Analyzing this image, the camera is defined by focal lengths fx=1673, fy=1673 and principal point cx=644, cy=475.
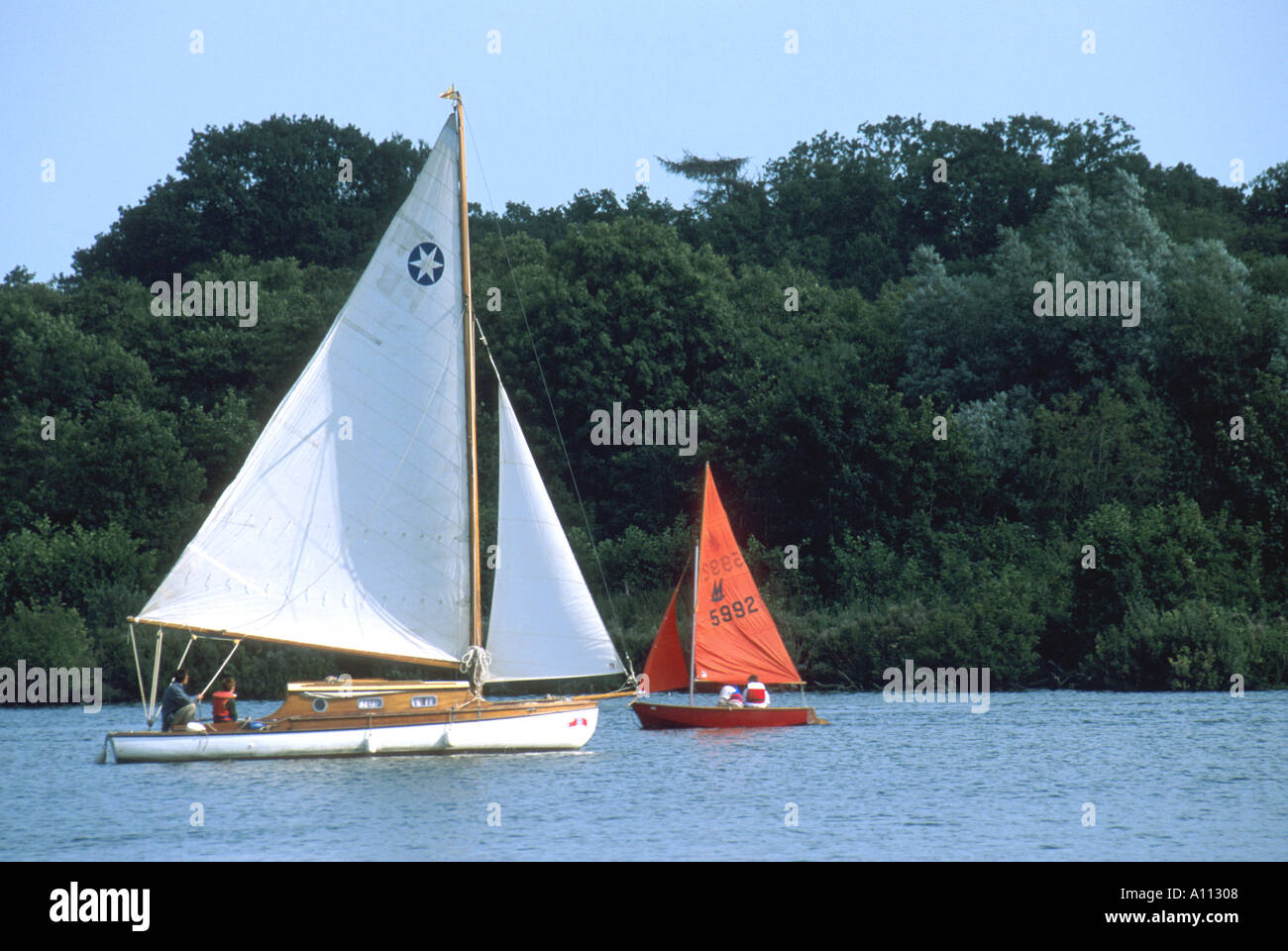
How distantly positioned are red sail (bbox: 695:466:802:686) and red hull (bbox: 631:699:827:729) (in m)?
0.89

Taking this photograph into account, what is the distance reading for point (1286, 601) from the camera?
54.6 m

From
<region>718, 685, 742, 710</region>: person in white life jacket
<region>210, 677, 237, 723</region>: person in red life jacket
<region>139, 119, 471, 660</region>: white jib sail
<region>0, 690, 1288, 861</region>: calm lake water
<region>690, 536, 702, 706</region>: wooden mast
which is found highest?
<region>139, 119, 471, 660</region>: white jib sail

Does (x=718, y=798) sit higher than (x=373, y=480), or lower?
lower

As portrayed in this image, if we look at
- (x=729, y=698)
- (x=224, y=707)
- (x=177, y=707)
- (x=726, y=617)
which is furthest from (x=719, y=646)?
(x=177, y=707)

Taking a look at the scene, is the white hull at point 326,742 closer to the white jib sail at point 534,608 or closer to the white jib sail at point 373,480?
the white jib sail at point 534,608

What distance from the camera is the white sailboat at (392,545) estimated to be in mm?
34062

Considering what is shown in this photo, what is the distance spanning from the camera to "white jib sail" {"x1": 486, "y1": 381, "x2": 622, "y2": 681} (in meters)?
34.0

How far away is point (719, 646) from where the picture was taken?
4184 cm

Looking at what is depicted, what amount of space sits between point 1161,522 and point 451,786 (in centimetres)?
3119

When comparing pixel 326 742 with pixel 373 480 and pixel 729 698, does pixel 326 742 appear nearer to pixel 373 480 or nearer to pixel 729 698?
pixel 373 480

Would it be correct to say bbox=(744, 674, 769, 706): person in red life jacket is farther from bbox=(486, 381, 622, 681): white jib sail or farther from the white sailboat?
the white sailboat

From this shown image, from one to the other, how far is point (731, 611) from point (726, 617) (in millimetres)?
193

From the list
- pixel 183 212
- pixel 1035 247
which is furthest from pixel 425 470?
pixel 183 212

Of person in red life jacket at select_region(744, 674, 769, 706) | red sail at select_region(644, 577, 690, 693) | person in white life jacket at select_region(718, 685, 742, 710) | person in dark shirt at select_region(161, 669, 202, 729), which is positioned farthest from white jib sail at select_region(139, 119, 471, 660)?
person in red life jacket at select_region(744, 674, 769, 706)
